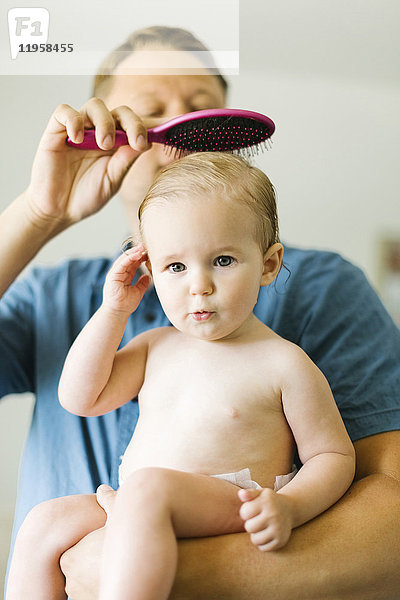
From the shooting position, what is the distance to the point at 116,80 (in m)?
1.08

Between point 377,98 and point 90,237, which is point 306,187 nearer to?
point 377,98

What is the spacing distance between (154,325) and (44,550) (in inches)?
16.3

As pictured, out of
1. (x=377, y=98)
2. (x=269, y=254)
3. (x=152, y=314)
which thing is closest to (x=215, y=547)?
(x=269, y=254)

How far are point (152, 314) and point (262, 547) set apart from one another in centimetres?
48

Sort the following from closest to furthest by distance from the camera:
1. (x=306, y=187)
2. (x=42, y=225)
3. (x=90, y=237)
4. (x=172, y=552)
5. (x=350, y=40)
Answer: (x=172, y=552) → (x=42, y=225) → (x=350, y=40) → (x=90, y=237) → (x=306, y=187)

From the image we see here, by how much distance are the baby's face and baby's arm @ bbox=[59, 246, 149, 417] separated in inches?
2.6

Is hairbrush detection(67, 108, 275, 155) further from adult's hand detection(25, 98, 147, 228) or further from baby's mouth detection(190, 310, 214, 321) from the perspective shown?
baby's mouth detection(190, 310, 214, 321)

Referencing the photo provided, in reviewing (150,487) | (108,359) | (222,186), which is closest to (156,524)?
(150,487)

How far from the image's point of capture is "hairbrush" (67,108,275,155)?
754 millimetres

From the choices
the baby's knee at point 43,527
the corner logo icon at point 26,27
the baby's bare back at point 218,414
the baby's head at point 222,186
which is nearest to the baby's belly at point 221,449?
the baby's bare back at point 218,414

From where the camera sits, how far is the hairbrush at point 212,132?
2.47ft

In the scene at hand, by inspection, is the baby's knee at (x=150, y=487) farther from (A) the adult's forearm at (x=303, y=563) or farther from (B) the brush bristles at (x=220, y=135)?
(B) the brush bristles at (x=220, y=135)

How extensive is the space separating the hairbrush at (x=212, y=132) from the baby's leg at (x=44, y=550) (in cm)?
47

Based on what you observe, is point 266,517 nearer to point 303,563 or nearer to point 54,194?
point 303,563
